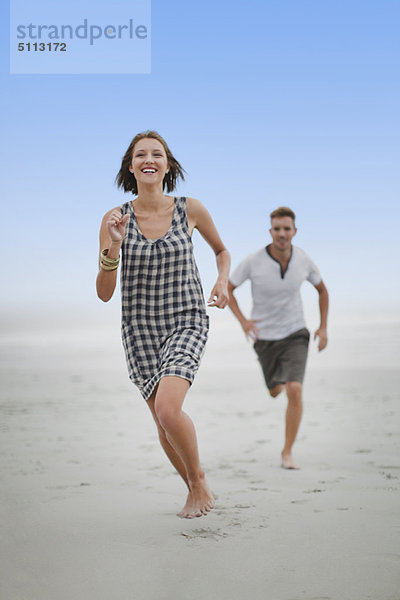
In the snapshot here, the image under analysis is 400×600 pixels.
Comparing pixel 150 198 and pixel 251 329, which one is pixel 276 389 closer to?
pixel 251 329

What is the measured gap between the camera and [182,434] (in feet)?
11.4

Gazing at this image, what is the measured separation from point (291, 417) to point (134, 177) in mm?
2607

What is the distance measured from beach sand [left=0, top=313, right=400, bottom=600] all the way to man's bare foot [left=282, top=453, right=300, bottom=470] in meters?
0.09

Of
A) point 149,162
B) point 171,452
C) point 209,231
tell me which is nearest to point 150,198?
point 149,162

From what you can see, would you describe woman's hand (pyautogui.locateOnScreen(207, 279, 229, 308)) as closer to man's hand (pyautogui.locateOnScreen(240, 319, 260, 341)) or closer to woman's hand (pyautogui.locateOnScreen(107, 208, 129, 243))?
woman's hand (pyautogui.locateOnScreen(107, 208, 129, 243))

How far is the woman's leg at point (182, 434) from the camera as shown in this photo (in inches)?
134

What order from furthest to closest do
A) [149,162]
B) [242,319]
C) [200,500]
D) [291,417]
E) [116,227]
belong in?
[242,319], [291,417], [149,162], [200,500], [116,227]

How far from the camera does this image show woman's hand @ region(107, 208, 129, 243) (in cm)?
339

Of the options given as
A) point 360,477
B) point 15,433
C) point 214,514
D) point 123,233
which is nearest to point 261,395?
point 15,433

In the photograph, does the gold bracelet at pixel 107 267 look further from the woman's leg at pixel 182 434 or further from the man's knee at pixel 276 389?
the man's knee at pixel 276 389

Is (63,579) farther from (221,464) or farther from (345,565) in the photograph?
(221,464)

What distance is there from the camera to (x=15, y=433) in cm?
706

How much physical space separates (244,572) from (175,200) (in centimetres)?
213

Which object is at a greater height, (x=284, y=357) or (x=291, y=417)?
(x=284, y=357)
